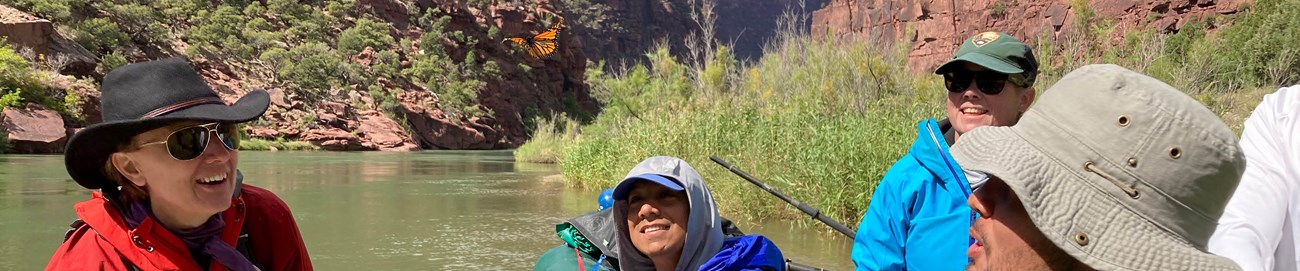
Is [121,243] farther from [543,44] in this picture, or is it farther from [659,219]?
[543,44]

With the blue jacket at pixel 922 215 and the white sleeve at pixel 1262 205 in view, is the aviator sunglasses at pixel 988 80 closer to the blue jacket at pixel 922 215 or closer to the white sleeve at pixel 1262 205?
the blue jacket at pixel 922 215

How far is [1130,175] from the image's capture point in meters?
0.81

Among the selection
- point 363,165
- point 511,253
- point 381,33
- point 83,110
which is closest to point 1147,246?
point 511,253

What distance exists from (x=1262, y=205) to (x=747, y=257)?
1.33 meters

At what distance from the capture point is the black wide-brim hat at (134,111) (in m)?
1.70

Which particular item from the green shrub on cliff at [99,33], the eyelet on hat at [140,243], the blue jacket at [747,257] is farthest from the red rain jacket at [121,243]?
the green shrub on cliff at [99,33]

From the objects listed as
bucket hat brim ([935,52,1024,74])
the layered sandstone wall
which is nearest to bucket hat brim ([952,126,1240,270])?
bucket hat brim ([935,52,1024,74])

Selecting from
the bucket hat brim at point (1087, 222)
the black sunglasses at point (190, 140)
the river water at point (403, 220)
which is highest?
the bucket hat brim at point (1087, 222)

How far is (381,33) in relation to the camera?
167 feet

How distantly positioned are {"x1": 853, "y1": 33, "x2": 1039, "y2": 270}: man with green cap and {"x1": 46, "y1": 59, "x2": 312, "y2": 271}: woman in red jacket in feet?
4.56

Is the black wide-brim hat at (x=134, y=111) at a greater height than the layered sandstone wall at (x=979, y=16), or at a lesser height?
greater

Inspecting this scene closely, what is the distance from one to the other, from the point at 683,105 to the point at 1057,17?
148 feet

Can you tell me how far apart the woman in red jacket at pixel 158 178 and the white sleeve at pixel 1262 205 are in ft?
5.59

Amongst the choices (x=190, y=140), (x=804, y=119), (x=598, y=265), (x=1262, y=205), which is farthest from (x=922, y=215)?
(x=804, y=119)
